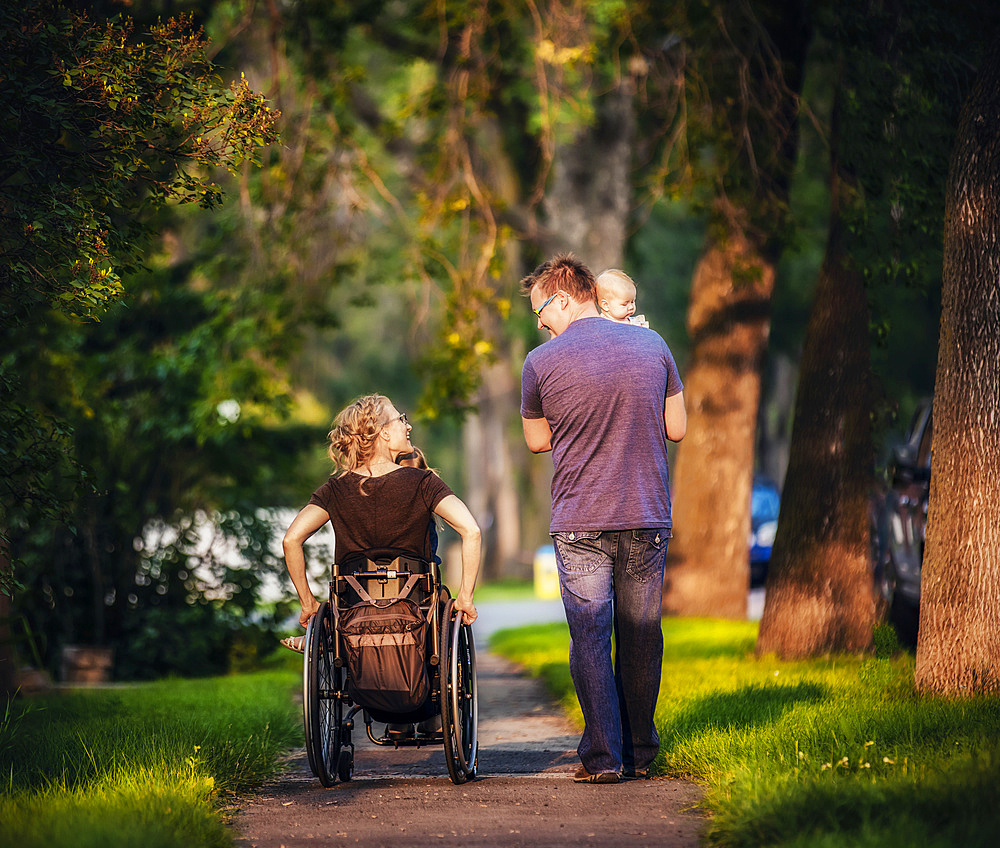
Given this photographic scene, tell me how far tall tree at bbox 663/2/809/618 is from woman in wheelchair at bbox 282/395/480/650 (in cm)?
595

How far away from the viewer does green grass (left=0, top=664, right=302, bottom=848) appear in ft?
13.7

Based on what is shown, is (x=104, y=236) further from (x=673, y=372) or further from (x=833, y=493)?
(x=833, y=493)

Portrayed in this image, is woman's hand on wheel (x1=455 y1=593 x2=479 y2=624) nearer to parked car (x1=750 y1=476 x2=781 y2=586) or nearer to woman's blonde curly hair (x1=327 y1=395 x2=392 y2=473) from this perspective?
woman's blonde curly hair (x1=327 y1=395 x2=392 y2=473)

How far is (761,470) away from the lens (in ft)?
100

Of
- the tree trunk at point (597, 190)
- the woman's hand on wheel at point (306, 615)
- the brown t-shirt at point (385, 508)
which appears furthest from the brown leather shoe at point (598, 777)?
the tree trunk at point (597, 190)

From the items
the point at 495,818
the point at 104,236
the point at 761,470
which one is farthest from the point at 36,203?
the point at 761,470

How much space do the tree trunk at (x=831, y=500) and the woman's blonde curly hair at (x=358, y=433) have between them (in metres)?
4.05

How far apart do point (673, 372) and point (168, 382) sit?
25.3 feet

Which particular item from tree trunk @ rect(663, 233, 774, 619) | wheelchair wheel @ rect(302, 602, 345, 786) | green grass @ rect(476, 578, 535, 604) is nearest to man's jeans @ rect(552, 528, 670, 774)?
wheelchair wheel @ rect(302, 602, 345, 786)

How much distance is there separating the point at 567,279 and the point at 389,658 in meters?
1.79

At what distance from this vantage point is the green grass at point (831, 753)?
4020mm

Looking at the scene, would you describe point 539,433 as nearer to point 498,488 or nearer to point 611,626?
point 611,626

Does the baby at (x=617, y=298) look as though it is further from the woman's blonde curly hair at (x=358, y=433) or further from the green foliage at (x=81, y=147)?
the green foliage at (x=81, y=147)

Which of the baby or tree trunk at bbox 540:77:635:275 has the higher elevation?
tree trunk at bbox 540:77:635:275
